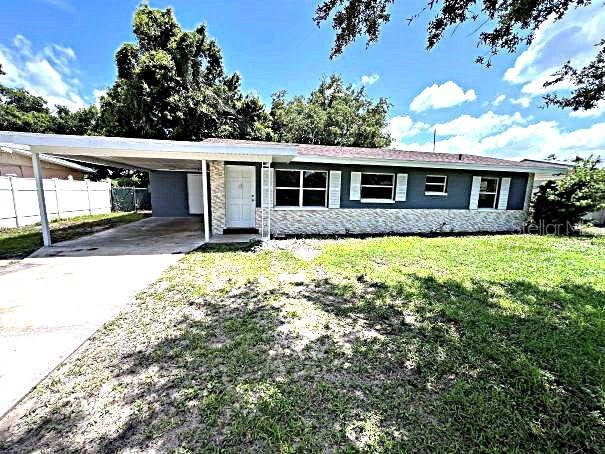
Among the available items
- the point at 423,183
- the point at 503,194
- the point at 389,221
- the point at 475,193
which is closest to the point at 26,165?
the point at 389,221

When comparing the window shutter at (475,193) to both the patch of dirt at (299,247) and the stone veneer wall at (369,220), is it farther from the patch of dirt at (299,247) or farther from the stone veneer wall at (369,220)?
the patch of dirt at (299,247)

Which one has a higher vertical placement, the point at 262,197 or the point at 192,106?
the point at 192,106

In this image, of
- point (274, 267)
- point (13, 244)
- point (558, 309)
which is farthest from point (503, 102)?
point (13, 244)

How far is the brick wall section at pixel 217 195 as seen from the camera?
891 cm

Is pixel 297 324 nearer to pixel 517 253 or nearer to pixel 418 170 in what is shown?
pixel 517 253

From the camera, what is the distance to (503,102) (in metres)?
15.2

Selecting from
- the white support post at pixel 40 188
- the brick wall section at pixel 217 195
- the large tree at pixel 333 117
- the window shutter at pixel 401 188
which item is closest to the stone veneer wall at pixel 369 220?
the brick wall section at pixel 217 195

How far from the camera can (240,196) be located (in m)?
9.58

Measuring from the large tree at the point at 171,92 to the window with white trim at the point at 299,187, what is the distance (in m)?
11.6

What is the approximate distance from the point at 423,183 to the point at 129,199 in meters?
17.3

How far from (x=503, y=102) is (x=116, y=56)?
22737 millimetres

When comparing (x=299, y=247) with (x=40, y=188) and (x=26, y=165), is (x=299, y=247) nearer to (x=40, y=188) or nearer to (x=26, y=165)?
(x=40, y=188)

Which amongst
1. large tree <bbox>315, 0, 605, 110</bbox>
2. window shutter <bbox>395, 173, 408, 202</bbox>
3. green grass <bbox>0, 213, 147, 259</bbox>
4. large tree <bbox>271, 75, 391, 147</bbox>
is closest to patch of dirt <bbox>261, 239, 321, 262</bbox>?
window shutter <bbox>395, 173, 408, 202</bbox>

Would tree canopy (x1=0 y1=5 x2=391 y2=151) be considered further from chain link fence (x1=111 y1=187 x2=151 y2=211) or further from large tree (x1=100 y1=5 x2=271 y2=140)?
chain link fence (x1=111 y1=187 x2=151 y2=211)
